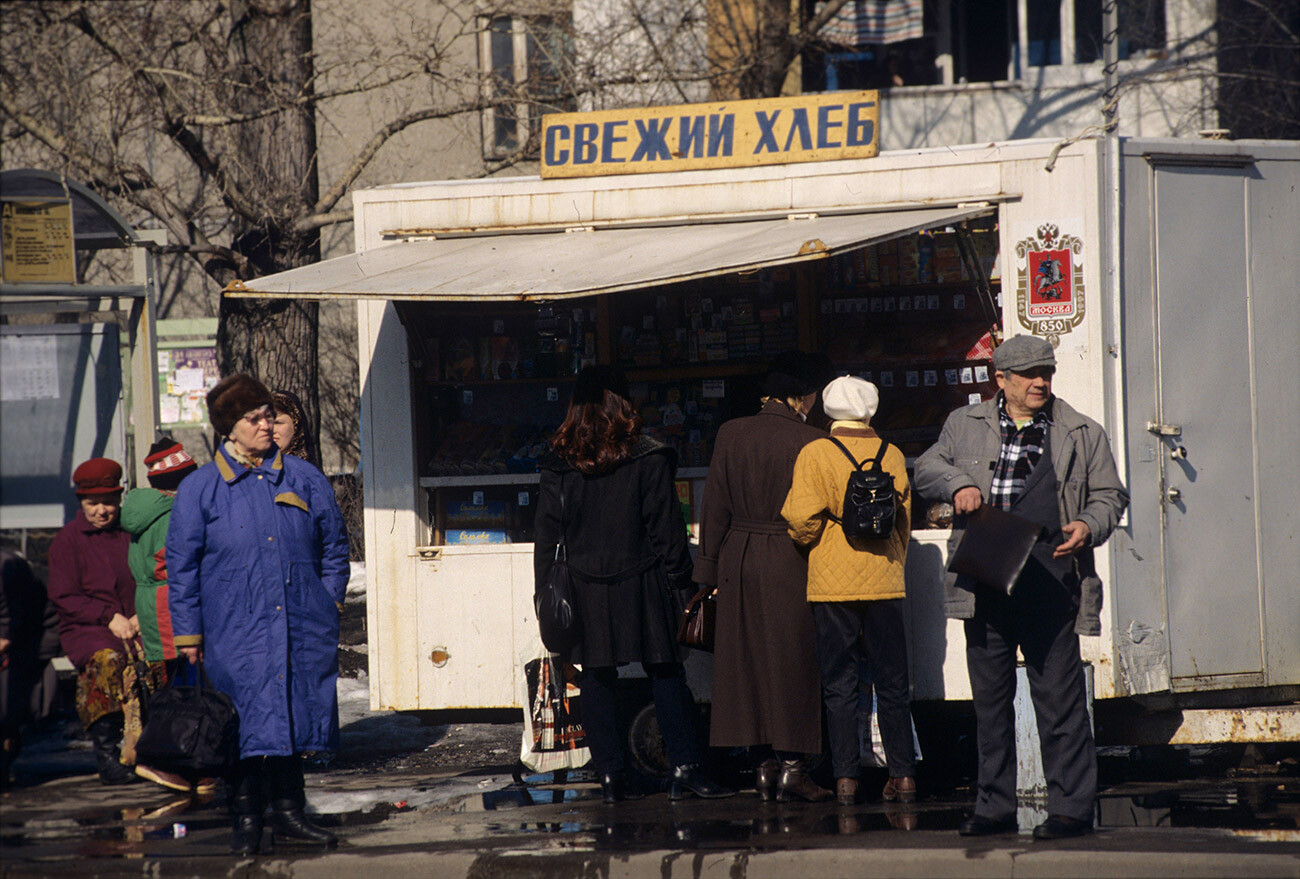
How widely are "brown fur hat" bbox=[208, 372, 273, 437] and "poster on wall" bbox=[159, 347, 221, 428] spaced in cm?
696

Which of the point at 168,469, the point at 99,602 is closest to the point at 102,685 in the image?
the point at 99,602

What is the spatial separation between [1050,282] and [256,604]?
3.74 meters

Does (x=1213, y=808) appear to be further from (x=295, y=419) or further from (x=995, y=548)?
(x=295, y=419)

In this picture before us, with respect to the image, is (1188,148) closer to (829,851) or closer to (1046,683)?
(1046,683)

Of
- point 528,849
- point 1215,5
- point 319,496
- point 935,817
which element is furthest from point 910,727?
point 1215,5

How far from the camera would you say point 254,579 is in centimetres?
502

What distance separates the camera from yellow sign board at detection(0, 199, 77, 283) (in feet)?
21.5

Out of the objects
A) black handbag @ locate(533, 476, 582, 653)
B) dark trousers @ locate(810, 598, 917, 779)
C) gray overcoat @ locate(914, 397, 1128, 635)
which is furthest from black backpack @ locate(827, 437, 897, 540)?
black handbag @ locate(533, 476, 582, 653)

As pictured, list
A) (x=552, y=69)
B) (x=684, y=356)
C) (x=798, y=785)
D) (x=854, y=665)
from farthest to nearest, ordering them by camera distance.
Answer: (x=552, y=69), (x=684, y=356), (x=798, y=785), (x=854, y=665)

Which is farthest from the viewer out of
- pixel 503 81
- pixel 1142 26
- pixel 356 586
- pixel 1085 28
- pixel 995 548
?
pixel 1085 28

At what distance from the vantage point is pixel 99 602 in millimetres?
A: 5570

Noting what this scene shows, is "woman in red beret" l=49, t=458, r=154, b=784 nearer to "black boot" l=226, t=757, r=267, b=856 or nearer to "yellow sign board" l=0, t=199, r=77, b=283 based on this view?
"black boot" l=226, t=757, r=267, b=856

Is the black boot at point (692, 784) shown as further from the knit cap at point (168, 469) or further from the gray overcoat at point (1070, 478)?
the knit cap at point (168, 469)

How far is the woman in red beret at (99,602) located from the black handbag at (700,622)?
230 cm
